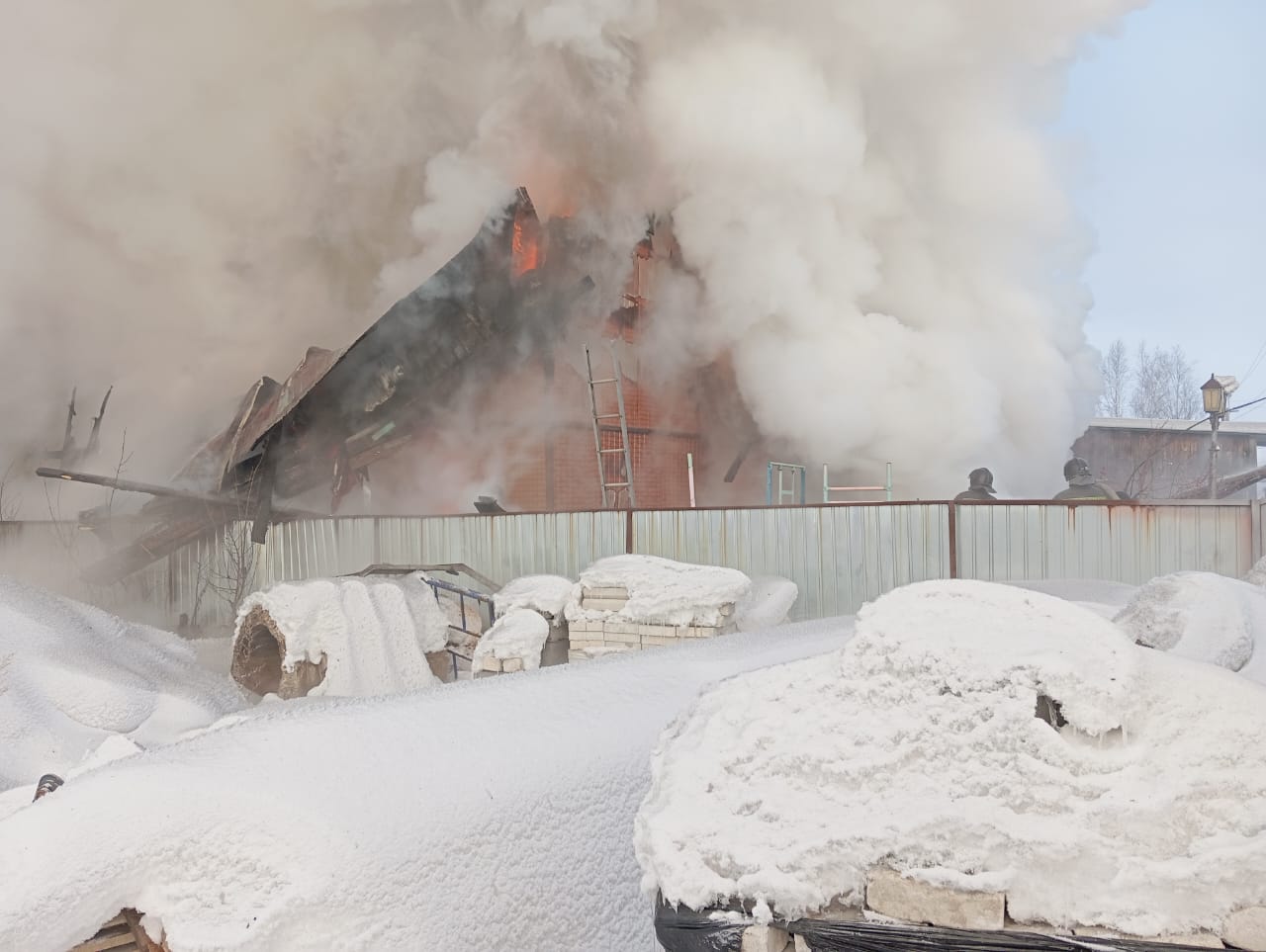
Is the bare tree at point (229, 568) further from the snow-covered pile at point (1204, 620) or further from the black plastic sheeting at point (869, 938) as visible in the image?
the black plastic sheeting at point (869, 938)

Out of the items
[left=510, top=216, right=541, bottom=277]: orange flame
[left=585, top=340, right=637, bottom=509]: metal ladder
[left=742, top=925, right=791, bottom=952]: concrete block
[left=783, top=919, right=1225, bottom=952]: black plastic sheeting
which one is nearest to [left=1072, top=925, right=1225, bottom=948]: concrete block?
[left=783, top=919, right=1225, bottom=952]: black plastic sheeting

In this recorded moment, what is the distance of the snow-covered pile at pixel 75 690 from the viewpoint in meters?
5.32

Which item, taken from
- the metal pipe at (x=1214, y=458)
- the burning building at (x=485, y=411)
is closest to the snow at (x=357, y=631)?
the burning building at (x=485, y=411)

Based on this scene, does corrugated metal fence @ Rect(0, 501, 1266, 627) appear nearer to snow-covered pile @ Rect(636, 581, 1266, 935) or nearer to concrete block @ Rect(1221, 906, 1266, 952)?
snow-covered pile @ Rect(636, 581, 1266, 935)

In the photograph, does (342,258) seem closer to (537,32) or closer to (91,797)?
(537,32)

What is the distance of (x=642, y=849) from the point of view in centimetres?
221

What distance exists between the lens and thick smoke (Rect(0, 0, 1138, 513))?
1041 cm

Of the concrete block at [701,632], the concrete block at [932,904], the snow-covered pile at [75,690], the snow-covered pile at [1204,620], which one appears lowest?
the snow-covered pile at [75,690]

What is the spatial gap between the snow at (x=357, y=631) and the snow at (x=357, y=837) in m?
3.49

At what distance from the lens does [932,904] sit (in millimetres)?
1923

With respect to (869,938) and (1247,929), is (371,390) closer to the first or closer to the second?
(869,938)

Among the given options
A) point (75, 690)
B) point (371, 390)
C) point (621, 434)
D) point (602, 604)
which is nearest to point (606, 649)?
point (602, 604)

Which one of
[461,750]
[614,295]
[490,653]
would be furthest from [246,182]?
[461,750]

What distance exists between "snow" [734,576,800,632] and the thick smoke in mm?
4092
